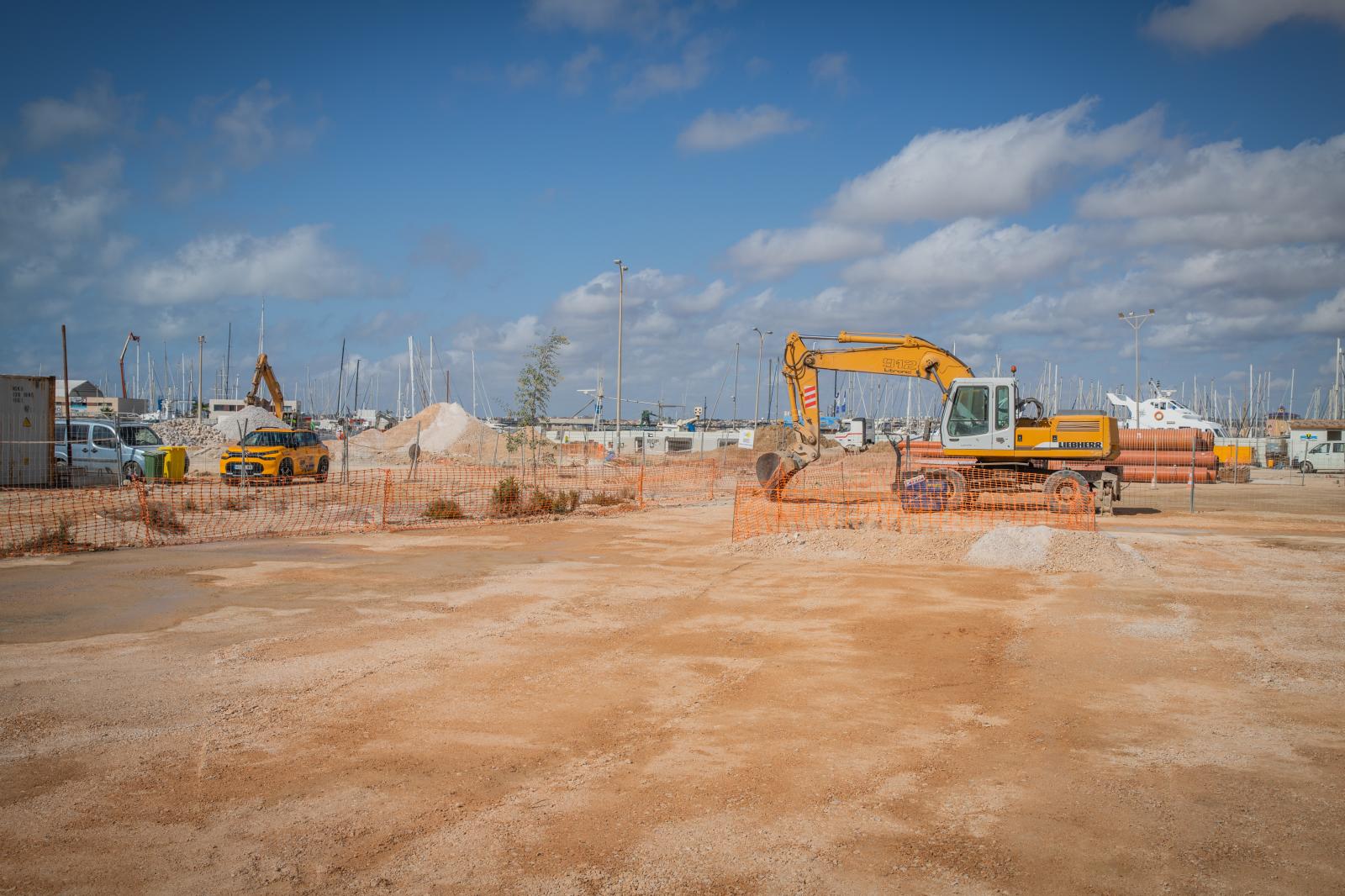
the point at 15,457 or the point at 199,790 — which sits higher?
the point at 15,457

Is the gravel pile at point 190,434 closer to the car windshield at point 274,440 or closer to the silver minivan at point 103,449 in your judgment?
the silver minivan at point 103,449

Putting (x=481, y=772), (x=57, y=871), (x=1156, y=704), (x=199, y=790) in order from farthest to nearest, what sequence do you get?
(x=1156, y=704) < (x=481, y=772) < (x=199, y=790) < (x=57, y=871)

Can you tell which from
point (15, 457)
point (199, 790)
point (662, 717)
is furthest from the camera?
point (15, 457)

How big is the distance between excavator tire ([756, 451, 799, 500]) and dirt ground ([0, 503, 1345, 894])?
417 inches

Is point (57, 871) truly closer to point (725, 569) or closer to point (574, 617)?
point (574, 617)

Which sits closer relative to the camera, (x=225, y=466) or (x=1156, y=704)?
(x=1156, y=704)

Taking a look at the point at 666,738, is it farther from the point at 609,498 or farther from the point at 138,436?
the point at 138,436

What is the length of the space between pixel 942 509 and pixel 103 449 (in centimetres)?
2481

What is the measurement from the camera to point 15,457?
24.9 metres

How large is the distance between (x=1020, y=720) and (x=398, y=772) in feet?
15.6

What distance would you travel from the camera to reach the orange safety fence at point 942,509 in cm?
1906

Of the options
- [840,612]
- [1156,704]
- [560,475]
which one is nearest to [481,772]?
[1156,704]

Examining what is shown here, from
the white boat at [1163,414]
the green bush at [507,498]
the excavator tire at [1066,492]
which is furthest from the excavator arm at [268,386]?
the white boat at [1163,414]

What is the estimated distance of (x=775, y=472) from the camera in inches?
926
